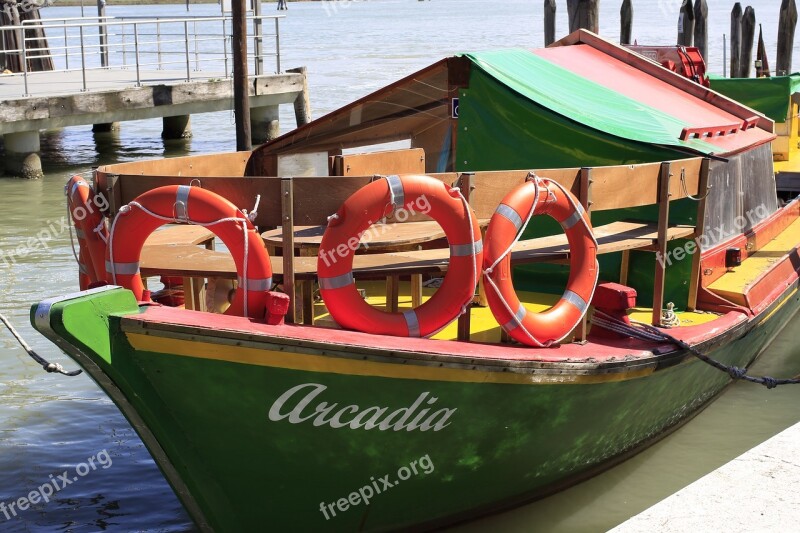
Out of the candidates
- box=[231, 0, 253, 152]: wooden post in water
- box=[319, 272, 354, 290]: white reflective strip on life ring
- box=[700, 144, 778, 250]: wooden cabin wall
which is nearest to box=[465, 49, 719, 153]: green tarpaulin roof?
box=[700, 144, 778, 250]: wooden cabin wall

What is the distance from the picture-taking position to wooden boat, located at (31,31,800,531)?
5125mm

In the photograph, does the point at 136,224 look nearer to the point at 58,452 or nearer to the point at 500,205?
the point at 500,205

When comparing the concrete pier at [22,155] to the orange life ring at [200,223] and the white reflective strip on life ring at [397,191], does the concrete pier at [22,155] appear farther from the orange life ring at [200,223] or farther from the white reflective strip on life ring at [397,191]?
the white reflective strip on life ring at [397,191]

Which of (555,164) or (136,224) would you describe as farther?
(555,164)

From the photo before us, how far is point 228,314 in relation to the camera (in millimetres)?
5336

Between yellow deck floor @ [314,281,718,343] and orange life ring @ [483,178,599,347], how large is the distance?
77cm

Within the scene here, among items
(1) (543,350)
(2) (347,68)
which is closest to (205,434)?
(1) (543,350)

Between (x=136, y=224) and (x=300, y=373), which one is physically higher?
(x=136, y=224)

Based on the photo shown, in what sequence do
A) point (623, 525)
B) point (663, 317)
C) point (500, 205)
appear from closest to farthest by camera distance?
point (500, 205), point (623, 525), point (663, 317)

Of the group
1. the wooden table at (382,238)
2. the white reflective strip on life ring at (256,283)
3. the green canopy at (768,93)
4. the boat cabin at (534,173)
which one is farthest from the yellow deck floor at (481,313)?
the green canopy at (768,93)

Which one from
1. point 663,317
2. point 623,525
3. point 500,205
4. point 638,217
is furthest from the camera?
point 638,217

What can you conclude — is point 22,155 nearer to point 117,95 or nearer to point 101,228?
point 117,95

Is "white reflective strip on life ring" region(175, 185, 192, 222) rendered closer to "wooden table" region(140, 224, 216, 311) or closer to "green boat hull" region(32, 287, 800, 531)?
"green boat hull" region(32, 287, 800, 531)

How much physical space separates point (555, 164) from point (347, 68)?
35008 millimetres
